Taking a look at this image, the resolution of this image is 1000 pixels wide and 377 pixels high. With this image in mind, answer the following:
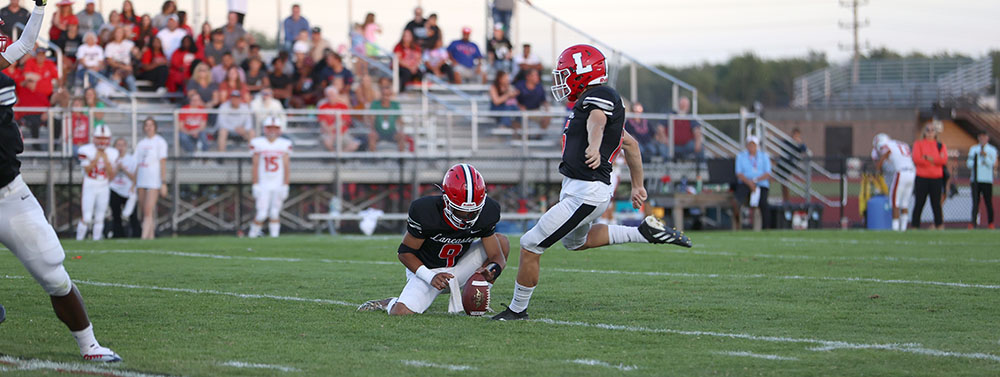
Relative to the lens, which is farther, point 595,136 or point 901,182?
point 901,182

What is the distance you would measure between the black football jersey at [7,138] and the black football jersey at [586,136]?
3176 mm

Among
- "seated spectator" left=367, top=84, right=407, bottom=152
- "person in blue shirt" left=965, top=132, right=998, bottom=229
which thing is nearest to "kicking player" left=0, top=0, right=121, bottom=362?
"seated spectator" left=367, top=84, right=407, bottom=152

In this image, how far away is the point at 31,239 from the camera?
5.45 meters

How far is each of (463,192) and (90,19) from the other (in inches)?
659

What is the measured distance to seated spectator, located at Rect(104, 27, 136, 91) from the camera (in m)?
20.5

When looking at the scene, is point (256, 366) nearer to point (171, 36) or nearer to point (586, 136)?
point (586, 136)

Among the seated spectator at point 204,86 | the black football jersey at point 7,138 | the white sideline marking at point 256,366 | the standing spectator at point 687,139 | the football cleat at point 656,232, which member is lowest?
the white sideline marking at point 256,366

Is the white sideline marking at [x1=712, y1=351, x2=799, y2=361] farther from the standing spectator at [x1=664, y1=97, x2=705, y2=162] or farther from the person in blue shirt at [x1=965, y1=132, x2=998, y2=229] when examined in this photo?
the person in blue shirt at [x1=965, y1=132, x2=998, y2=229]

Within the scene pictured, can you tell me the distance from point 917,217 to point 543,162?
629 centimetres

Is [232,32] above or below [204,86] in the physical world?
above

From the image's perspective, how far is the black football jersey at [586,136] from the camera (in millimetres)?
7137

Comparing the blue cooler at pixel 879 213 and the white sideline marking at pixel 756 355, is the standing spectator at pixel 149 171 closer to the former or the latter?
the blue cooler at pixel 879 213

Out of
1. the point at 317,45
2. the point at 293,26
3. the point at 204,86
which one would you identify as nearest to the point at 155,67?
the point at 204,86

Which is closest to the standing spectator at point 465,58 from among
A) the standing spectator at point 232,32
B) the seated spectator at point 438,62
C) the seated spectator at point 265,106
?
the seated spectator at point 438,62
